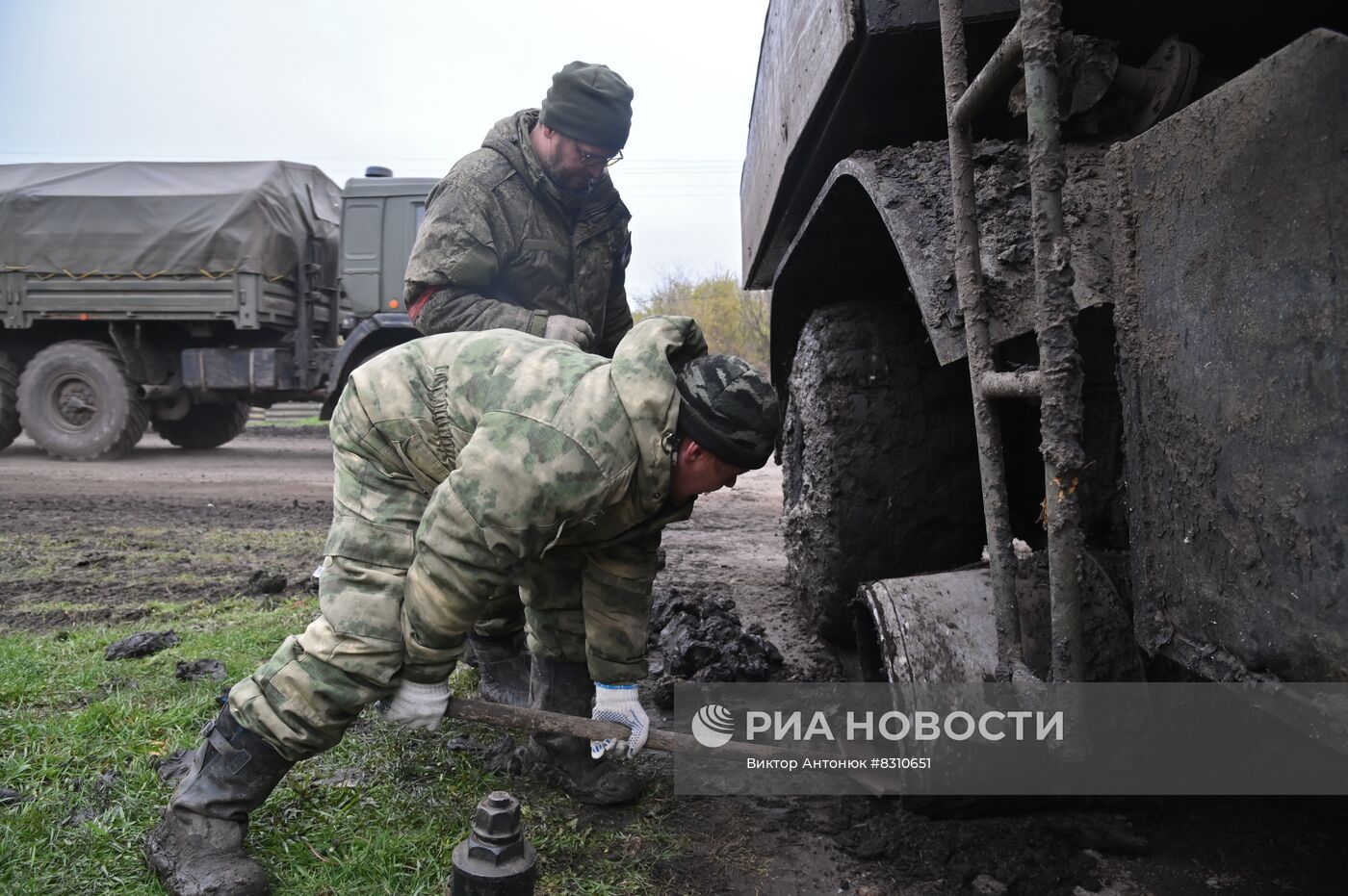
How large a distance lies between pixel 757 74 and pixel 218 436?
29.7 feet

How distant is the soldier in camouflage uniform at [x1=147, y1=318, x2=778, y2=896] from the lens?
1687 mm

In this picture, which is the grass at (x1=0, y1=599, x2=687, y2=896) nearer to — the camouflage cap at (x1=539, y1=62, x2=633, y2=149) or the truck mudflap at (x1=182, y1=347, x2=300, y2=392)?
the camouflage cap at (x1=539, y1=62, x2=633, y2=149)

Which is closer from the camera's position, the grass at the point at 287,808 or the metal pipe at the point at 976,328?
the metal pipe at the point at 976,328

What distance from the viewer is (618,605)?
213cm

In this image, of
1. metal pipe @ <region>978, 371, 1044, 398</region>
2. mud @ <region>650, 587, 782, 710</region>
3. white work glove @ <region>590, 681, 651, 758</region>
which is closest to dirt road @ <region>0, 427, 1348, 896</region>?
mud @ <region>650, 587, 782, 710</region>

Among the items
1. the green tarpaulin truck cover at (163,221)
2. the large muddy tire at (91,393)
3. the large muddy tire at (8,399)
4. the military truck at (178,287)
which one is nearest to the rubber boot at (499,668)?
the military truck at (178,287)

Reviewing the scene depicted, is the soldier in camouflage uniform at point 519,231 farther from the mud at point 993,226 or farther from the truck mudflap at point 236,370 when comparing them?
the truck mudflap at point 236,370

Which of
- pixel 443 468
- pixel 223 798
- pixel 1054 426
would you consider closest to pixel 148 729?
pixel 223 798

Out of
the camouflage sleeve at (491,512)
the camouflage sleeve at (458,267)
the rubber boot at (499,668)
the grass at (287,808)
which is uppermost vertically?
the camouflage sleeve at (458,267)

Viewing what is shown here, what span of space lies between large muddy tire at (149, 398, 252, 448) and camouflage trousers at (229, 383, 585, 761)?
29.8ft

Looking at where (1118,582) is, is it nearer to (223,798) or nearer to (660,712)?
(660,712)

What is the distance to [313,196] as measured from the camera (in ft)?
31.2

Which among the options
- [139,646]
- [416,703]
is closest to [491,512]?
[416,703]

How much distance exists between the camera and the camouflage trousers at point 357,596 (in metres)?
1.76
